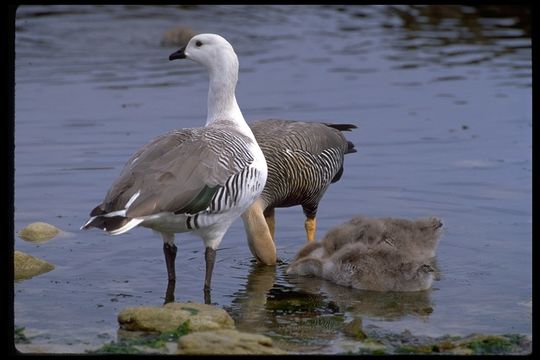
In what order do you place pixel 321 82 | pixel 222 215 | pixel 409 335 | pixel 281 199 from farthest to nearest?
pixel 321 82 → pixel 281 199 → pixel 222 215 → pixel 409 335

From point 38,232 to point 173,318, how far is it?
330 cm

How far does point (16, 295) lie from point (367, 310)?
2665 mm

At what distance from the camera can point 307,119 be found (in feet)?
50.4

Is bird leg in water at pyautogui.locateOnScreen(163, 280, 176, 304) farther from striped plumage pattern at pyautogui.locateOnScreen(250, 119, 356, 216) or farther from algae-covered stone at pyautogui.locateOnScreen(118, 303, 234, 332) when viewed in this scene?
striped plumage pattern at pyautogui.locateOnScreen(250, 119, 356, 216)

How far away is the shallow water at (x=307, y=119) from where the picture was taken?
8.57 meters

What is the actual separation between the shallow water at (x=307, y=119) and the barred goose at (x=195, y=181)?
0.70 metres

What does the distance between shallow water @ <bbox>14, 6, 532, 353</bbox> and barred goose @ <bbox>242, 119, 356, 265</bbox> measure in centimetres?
41

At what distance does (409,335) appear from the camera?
7664 millimetres

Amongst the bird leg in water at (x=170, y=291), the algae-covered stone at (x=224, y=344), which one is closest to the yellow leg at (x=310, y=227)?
the bird leg in water at (x=170, y=291)

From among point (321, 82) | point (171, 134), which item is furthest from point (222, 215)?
point (321, 82)

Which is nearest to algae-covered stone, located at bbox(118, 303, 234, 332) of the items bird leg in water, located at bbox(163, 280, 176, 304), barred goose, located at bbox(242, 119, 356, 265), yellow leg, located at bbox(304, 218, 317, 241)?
bird leg in water, located at bbox(163, 280, 176, 304)

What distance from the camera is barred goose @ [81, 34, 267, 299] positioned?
781cm

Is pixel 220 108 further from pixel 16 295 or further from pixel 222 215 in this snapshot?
pixel 16 295

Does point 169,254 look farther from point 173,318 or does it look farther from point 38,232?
point 38,232
